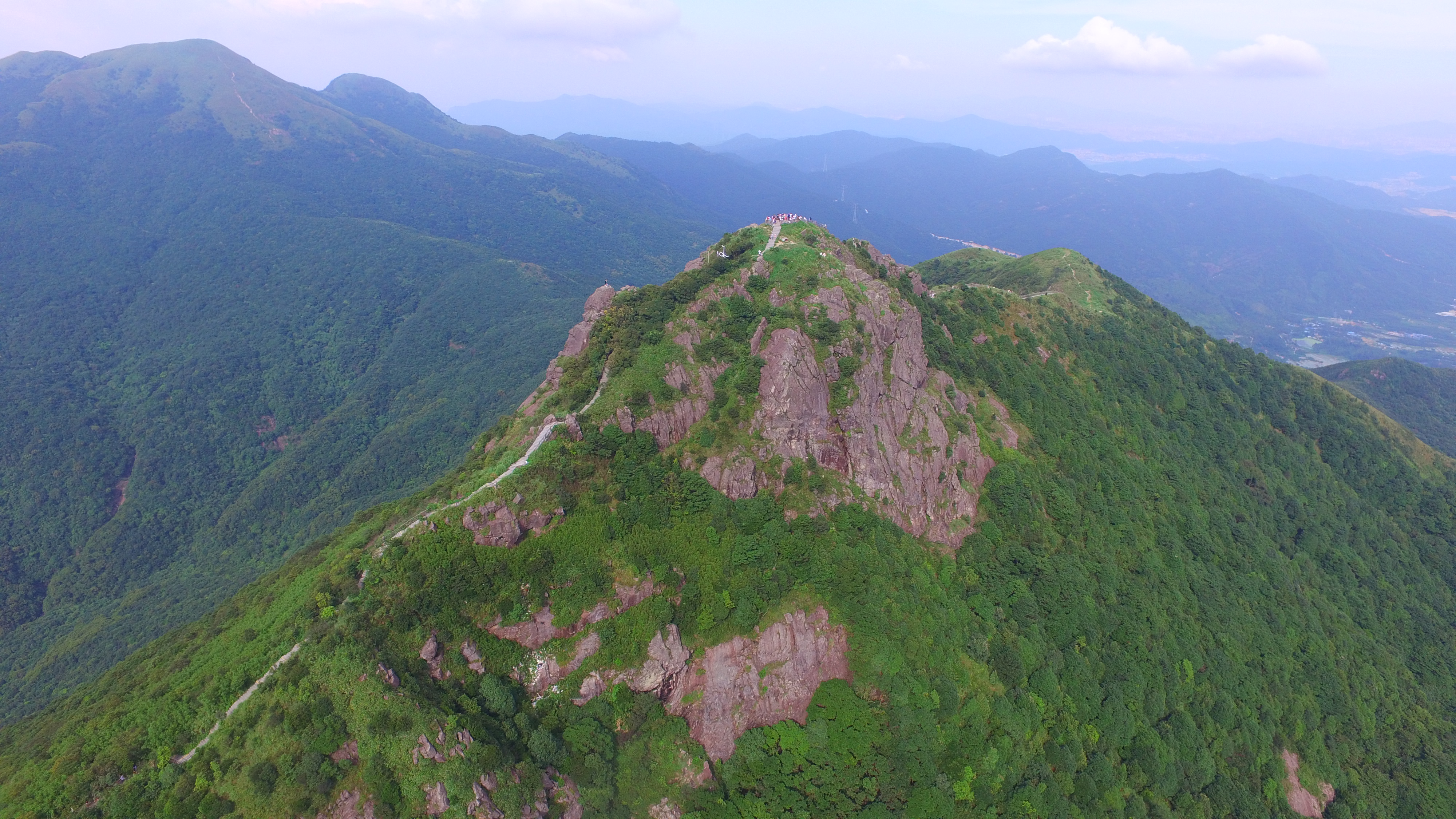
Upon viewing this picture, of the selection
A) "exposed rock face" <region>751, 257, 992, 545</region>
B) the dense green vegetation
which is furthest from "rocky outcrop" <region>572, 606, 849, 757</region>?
the dense green vegetation

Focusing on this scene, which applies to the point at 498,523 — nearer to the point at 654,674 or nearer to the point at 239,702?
the point at 654,674

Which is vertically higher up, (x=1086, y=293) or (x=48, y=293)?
(x=1086, y=293)

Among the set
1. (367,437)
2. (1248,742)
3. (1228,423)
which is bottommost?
(367,437)

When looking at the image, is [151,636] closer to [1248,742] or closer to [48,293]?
[1248,742]

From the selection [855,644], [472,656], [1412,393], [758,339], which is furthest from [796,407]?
[1412,393]

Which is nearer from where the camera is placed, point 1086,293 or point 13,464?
point 1086,293

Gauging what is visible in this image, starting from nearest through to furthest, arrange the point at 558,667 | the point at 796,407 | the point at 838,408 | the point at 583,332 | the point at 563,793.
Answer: the point at 563,793 < the point at 558,667 < the point at 796,407 < the point at 838,408 < the point at 583,332

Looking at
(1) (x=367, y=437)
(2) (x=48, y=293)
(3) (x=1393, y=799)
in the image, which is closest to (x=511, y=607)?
(3) (x=1393, y=799)

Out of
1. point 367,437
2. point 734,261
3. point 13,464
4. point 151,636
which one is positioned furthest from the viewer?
point 367,437
